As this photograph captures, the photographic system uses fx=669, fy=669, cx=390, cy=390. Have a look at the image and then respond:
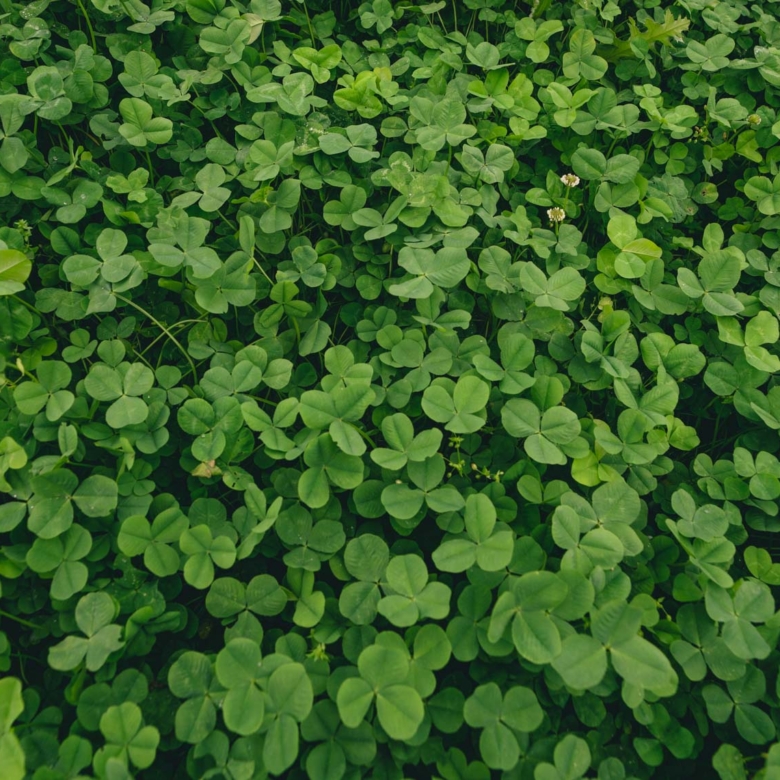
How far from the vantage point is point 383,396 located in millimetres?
1965

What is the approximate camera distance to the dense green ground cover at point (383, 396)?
5.17ft

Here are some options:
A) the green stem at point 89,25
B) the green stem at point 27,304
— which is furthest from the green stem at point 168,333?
the green stem at point 89,25

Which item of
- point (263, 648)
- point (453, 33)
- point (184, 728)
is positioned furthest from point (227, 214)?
point (184, 728)

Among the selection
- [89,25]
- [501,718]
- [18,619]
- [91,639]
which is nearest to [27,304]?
[18,619]

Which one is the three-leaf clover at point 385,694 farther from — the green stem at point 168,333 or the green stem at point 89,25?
the green stem at point 89,25

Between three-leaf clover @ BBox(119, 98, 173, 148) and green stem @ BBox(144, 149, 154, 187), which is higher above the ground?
three-leaf clover @ BBox(119, 98, 173, 148)

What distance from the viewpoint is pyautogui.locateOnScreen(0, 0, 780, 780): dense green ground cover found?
5.17ft

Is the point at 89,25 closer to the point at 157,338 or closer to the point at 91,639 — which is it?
the point at 157,338

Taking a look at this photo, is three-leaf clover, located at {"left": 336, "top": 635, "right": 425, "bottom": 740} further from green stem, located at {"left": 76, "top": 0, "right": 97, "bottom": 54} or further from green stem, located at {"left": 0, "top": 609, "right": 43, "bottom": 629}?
green stem, located at {"left": 76, "top": 0, "right": 97, "bottom": 54}

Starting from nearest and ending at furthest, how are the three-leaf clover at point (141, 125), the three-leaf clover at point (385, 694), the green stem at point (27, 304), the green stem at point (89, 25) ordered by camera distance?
the three-leaf clover at point (385, 694)
the green stem at point (27, 304)
the three-leaf clover at point (141, 125)
the green stem at point (89, 25)

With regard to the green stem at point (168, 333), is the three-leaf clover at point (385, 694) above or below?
below

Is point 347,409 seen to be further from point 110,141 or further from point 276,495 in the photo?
point 110,141

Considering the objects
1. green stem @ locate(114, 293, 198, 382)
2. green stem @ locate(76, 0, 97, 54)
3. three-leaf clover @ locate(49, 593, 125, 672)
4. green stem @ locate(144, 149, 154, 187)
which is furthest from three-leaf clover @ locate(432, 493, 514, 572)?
green stem @ locate(76, 0, 97, 54)

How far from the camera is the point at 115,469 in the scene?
1.88 meters
